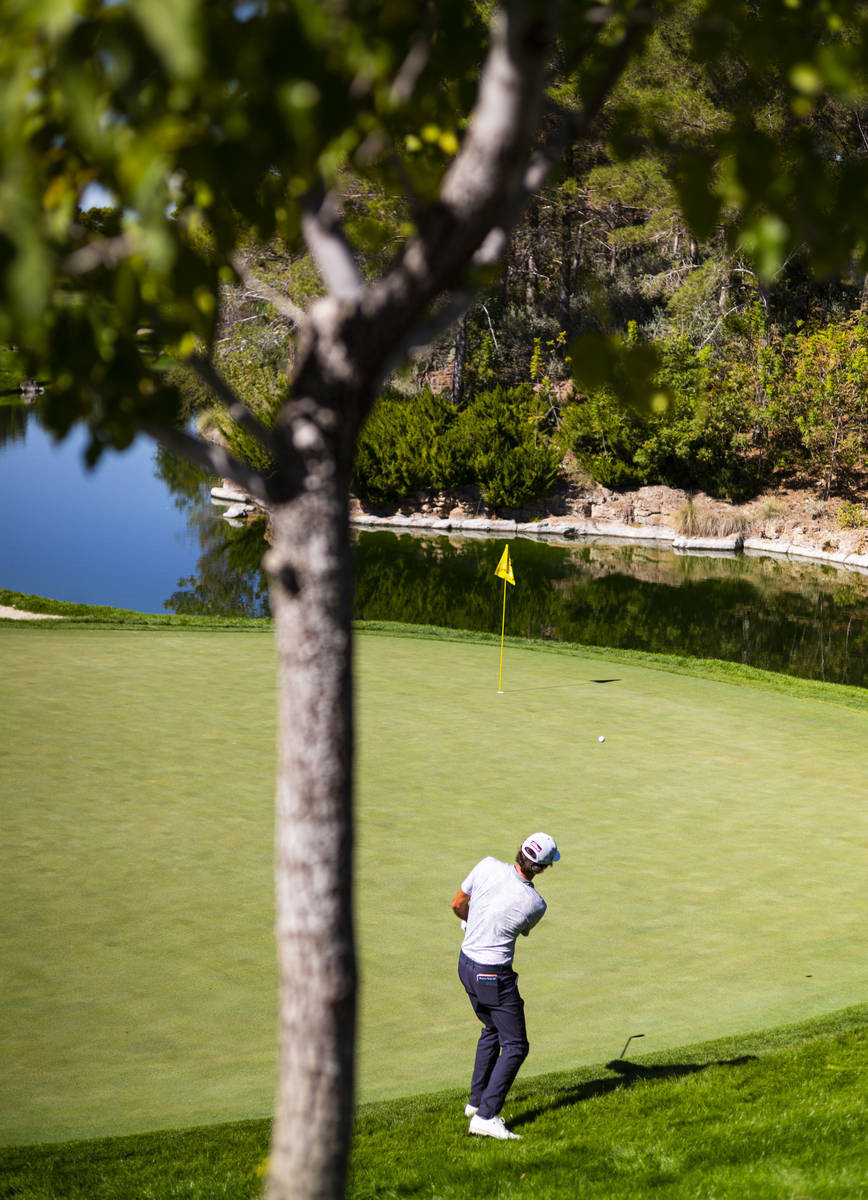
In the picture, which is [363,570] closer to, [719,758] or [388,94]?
[719,758]

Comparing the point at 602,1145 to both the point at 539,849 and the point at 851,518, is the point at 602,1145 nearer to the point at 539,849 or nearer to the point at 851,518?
the point at 539,849

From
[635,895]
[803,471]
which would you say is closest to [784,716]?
[635,895]

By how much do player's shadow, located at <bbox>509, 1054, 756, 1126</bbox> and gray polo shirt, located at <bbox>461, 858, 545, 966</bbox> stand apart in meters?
0.68

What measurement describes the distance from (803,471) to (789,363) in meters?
3.30

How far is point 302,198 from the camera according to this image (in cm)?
232

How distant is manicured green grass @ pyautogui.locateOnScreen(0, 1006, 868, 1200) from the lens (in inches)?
196

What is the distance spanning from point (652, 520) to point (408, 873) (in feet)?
104

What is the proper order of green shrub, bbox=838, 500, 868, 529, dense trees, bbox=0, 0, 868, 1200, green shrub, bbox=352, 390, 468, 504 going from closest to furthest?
1. dense trees, bbox=0, 0, 868, 1200
2. green shrub, bbox=838, 500, 868, 529
3. green shrub, bbox=352, 390, 468, 504

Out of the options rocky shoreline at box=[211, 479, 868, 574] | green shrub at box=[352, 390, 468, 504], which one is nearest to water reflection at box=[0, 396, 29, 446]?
rocky shoreline at box=[211, 479, 868, 574]

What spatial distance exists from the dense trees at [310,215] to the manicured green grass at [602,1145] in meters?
2.94

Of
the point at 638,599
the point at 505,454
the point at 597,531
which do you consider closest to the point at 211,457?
the point at 638,599

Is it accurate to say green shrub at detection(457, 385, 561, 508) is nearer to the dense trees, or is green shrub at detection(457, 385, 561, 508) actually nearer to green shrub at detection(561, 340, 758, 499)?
green shrub at detection(561, 340, 758, 499)

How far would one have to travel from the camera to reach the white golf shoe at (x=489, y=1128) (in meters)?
5.68

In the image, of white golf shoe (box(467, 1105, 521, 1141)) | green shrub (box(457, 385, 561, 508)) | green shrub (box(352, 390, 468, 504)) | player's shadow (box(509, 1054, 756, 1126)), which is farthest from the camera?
green shrub (box(352, 390, 468, 504))
